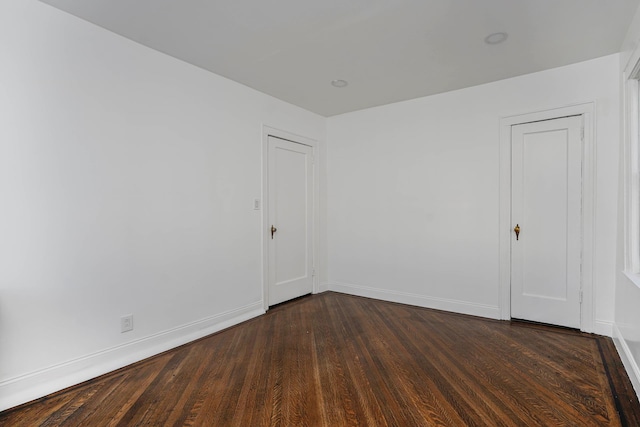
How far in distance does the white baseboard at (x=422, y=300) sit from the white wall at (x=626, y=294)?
105cm

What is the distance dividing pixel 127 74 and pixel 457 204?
3.53 meters

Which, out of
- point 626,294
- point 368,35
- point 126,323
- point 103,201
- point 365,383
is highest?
point 368,35

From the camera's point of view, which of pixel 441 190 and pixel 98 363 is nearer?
pixel 98 363

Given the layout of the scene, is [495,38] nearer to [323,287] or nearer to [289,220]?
[289,220]

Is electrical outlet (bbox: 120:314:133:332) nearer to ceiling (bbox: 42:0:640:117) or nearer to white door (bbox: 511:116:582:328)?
ceiling (bbox: 42:0:640:117)

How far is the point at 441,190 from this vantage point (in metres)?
3.97

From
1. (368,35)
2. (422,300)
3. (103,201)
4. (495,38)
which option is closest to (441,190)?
(422,300)

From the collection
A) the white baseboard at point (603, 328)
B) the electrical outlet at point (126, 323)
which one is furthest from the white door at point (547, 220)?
the electrical outlet at point (126, 323)

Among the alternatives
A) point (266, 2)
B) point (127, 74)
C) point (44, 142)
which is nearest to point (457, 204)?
point (266, 2)

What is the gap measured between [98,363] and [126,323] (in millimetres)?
315

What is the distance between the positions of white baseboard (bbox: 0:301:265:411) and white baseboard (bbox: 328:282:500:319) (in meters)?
1.85

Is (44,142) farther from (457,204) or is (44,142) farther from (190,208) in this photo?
(457,204)

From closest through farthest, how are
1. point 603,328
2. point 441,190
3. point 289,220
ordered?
point 603,328 → point 441,190 → point 289,220

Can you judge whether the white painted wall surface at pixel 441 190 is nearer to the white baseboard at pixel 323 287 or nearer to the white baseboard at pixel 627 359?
the white baseboard at pixel 323 287
